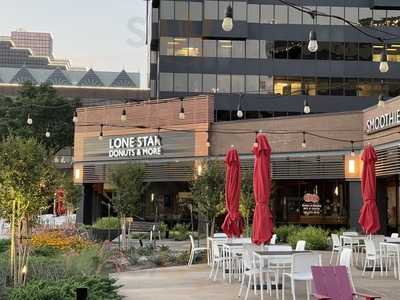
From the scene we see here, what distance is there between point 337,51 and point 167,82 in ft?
50.7

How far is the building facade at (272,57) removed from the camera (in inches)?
2202

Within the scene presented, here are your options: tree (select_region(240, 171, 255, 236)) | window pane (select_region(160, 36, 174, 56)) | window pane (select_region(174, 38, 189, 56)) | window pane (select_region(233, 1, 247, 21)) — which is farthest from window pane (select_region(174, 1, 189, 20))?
tree (select_region(240, 171, 255, 236))

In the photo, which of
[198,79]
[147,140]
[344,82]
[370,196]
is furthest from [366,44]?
[370,196]

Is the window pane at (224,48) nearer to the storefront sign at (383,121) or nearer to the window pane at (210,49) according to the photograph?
the window pane at (210,49)

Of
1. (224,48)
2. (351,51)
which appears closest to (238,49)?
(224,48)

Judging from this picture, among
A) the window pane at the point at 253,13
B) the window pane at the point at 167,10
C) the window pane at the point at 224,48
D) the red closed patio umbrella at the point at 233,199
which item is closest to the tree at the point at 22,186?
the red closed patio umbrella at the point at 233,199

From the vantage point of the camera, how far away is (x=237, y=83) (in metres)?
55.8

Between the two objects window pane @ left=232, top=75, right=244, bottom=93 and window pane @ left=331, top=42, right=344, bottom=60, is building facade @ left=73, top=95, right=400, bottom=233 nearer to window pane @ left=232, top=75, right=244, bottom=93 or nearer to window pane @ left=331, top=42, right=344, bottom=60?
window pane @ left=232, top=75, right=244, bottom=93

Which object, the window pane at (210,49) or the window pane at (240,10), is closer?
the window pane at (240,10)

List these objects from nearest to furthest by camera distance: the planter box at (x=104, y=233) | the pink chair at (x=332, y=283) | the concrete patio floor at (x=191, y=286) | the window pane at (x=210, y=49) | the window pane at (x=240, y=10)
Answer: the pink chair at (x=332, y=283)
the concrete patio floor at (x=191, y=286)
the planter box at (x=104, y=233)
the window pane at (x=240, y=10)
the window pane at (x=210, y=49)

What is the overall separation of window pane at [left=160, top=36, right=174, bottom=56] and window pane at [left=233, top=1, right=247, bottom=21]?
6032mm

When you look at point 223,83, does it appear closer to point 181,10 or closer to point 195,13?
point 195,13

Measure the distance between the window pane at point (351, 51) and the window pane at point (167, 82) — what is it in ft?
51.8

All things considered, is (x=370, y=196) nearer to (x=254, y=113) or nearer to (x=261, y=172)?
(x=261, y=172)
